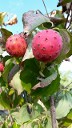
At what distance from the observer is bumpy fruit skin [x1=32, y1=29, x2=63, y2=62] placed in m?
0.83

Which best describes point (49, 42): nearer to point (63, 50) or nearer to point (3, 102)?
point (63, 50)

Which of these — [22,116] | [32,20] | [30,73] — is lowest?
[22,116]

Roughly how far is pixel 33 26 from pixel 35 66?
0.45ft

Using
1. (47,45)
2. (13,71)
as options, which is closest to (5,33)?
(13,71)

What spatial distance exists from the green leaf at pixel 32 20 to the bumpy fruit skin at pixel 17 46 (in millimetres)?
55

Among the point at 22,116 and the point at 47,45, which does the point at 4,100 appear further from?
the point at 47,45

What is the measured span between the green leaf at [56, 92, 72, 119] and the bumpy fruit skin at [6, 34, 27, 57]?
9.4 inches

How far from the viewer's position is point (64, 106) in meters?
1.06

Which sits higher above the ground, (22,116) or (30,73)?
(30,73)

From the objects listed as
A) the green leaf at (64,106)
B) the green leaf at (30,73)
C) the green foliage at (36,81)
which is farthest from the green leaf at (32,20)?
the green leaf at (64,106)

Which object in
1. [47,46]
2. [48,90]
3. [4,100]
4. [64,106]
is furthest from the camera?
[4,100]

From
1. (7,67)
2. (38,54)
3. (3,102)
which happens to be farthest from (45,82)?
(3,102)

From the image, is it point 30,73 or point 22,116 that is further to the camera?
point 22,116

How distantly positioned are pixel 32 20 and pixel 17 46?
81 millimetres
